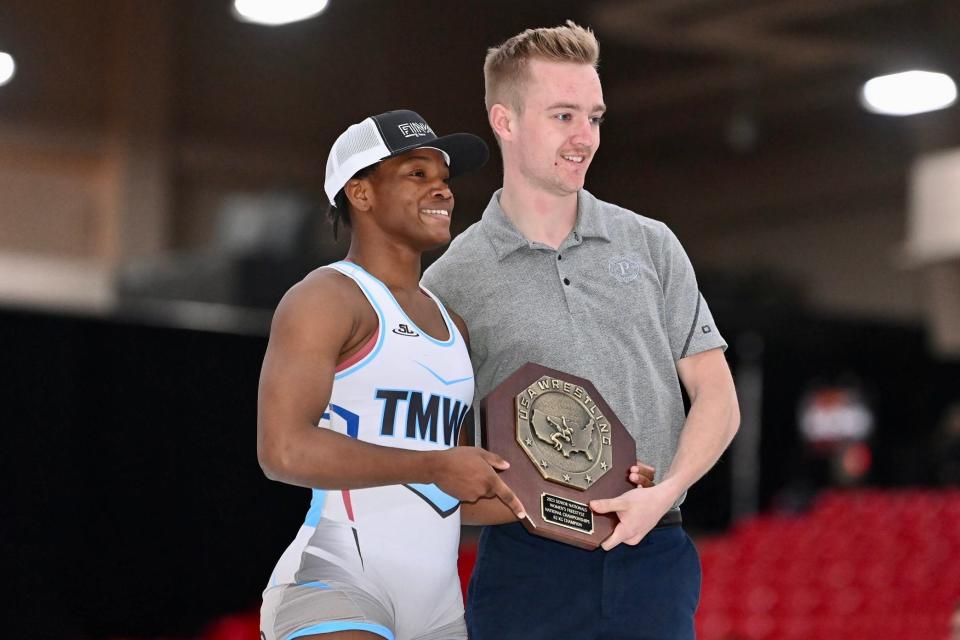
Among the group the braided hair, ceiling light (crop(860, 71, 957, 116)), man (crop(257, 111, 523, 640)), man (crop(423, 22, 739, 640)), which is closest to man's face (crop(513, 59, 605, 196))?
man (crop(423, 22, 739, 640))

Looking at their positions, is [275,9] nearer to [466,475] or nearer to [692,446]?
[692,446]

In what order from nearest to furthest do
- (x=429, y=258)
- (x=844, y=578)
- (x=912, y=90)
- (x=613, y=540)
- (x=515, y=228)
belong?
1. (x=613, y=540)
2. (x=515, y=228)
3. (x=844, y=578)
4. (x=429, y=258)
5. (x=912, y=90)

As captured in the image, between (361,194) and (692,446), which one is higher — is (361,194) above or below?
above

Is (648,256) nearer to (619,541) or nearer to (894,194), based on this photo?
(619,541)

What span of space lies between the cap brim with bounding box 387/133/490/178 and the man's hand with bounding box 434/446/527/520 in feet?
2.27

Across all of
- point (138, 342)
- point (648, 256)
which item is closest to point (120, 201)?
point (138, 342)

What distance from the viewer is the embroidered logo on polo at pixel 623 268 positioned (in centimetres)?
310

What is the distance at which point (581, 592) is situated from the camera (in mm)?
2916

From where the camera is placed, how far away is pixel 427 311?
2.90 m

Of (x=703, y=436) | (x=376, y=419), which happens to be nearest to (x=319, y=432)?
(x=376, y=419)

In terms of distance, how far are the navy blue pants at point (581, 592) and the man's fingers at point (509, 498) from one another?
0.28 meters

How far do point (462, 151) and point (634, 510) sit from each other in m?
0.84

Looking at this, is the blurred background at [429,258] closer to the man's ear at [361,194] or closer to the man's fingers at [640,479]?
the man's fingers at [640,479]

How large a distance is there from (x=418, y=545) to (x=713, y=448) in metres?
0.69
